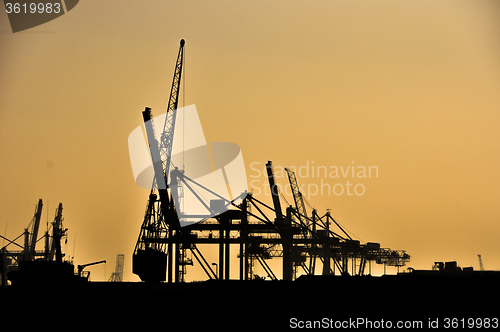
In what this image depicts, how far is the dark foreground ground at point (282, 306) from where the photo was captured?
40.9 m

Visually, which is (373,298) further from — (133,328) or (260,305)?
Answer: (133,328)

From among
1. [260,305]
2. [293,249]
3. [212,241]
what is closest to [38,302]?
[260,305]

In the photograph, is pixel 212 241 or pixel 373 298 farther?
pixel 212 241

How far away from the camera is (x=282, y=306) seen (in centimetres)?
4206

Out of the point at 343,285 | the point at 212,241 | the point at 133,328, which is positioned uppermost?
the point at 212,241

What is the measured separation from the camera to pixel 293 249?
11556cm

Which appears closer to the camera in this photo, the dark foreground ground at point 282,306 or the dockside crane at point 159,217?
the dark foreground ground at point 282,306

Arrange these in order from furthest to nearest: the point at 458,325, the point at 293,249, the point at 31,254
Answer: the point at 31,254, the point at 293,249, the point at 458,325

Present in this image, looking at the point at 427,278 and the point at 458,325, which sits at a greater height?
the point at 427,278

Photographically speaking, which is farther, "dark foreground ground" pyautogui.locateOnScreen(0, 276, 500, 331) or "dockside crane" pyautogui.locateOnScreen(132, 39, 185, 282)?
"dockside crane" pyautogui.locateOnScreen(132, 39, 185, 282)

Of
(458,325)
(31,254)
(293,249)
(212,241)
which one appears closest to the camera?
(458,325)

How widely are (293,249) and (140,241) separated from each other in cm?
3202

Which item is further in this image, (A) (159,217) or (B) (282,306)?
(A) (159,217)

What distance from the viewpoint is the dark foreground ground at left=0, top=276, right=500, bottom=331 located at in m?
40.9
